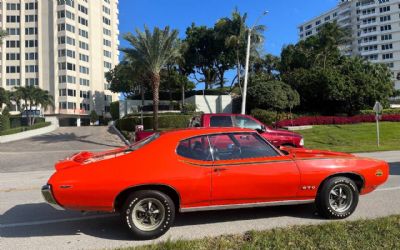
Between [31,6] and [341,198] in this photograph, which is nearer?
[341,198]

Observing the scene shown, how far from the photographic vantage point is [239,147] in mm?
5848

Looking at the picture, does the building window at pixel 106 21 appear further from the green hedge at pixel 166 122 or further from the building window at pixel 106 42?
the green hedge at pixel 166 122

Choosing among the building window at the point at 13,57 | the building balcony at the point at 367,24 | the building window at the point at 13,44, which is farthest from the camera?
the building balcony at the point at 367,24

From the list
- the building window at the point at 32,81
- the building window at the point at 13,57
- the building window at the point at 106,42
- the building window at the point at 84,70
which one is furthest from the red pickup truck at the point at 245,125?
the building window at the point at 106,42

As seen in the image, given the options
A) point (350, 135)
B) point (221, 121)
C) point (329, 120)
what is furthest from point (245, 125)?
point (329, 120)

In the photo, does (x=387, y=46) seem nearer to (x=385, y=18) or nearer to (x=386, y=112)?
(x=385, y=18)

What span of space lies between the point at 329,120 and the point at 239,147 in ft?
104

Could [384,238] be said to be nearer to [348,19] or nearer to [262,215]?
[262,215]

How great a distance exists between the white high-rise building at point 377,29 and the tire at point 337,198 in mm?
116467

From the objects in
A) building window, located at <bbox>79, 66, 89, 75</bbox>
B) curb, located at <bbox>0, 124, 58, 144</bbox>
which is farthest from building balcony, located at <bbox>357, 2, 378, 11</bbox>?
curb, located at <bbox>0, 124, 58, 144</bbox>

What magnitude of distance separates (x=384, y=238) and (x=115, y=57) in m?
100

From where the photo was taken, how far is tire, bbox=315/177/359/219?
5855 millimetres

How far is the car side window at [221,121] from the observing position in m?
12.6

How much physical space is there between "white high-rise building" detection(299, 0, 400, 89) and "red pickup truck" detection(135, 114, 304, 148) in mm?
109287
